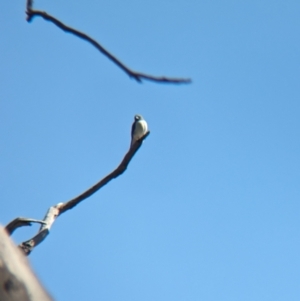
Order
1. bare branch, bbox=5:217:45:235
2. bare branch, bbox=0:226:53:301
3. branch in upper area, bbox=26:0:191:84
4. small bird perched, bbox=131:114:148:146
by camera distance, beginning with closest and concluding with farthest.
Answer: bare branch, bbox=0:226:53:301 → branch in upper area, bbox=26:0:191:84 → small bird perched, bbox=131:114:148:146 → bare branch, bbox=5:217:45:235

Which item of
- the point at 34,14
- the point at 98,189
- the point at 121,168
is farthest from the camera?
the point at 98,189

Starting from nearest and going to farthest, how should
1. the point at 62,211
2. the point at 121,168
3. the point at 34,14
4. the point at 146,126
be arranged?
the point at 34,14, the point at 146,126, the point at 121,168, the point at 62,211

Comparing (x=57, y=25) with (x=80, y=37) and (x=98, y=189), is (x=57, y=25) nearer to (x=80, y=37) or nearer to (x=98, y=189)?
(x=80, y=37)

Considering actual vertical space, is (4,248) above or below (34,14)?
below

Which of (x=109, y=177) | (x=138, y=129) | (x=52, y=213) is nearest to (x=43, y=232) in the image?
(x=52, y=213)

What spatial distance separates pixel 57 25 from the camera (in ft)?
7.36

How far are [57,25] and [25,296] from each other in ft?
3.61

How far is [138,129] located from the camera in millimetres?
2680

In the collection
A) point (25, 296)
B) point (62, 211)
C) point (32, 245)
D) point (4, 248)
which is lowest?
point (25, 296)

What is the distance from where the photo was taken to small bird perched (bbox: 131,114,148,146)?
267 cm

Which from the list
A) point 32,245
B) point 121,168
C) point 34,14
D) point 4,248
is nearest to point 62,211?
point 32,245

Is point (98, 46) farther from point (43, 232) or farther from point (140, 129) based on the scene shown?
point (43, 232)

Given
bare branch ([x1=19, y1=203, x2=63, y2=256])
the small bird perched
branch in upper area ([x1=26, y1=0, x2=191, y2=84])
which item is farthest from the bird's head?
bare branch ([x1=19, y1=203, x2=63, y2=256])

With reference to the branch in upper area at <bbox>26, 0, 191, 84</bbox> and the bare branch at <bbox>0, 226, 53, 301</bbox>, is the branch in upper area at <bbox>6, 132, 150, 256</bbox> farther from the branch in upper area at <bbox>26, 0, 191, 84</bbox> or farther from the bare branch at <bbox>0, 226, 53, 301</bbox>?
the bare branch at <bbox>0, 226, 53, 301</bbox>
